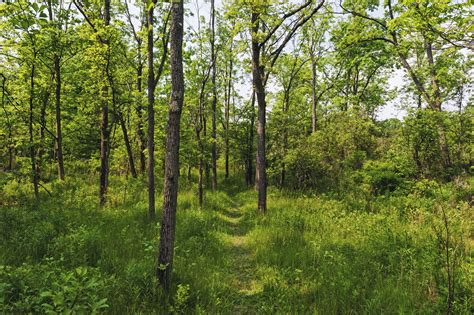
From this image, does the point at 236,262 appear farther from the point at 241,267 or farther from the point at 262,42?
the point at 262,42

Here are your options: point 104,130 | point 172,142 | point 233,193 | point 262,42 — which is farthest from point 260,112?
point 233,193

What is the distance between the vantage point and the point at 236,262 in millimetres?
6043

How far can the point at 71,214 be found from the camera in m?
7.59

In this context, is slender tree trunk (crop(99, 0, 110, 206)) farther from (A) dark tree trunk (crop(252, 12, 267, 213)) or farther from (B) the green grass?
(A) dark tree trunk (crop(252, 12, 267, 213))

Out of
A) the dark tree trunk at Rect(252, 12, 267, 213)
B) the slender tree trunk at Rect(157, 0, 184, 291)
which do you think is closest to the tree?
the dark tree trunk at Rect(252, 12, 267, 213)

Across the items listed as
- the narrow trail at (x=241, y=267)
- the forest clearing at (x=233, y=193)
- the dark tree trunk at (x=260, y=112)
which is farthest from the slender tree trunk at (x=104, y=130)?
the dark tree trunk at (x=260, y=112)

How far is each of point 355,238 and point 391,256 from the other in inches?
54.2

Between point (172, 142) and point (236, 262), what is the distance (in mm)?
3719

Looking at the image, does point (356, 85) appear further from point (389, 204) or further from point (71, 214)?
point (71, 214)

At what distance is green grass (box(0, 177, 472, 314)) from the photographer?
363 centimetres

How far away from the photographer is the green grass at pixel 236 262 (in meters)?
3.63

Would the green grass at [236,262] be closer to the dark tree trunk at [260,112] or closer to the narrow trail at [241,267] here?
the narrow trail at [241,267]

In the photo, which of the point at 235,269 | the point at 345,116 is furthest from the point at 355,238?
the point at 345,116

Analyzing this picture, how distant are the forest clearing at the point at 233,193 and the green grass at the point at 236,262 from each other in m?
0.04
